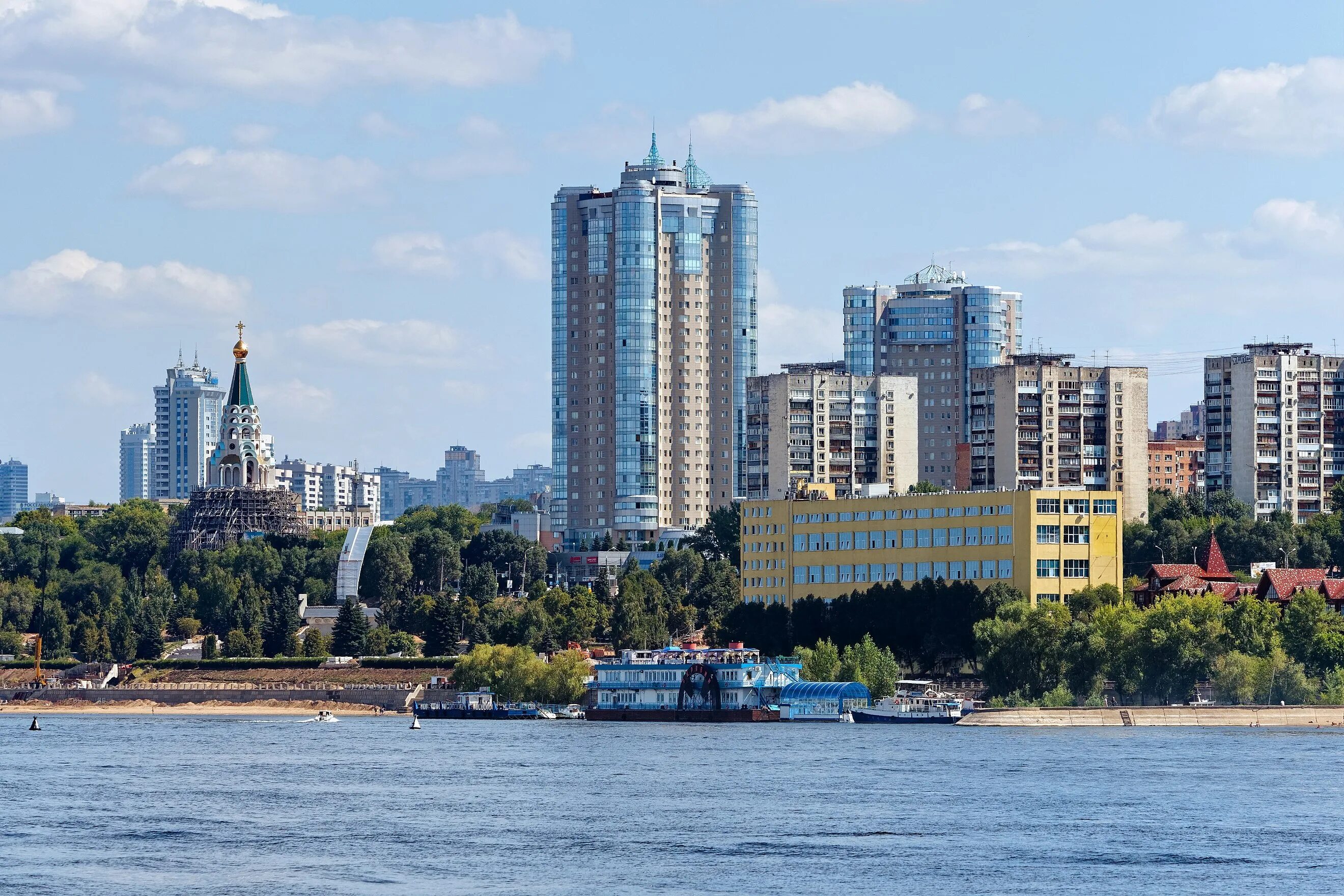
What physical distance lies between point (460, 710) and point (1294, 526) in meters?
69.8

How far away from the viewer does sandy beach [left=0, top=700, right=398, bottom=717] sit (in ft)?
597

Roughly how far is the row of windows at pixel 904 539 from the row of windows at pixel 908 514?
856mm

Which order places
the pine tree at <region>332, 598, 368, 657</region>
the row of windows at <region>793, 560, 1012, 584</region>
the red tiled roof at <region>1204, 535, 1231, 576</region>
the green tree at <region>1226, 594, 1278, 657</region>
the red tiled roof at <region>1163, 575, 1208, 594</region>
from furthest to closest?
the pine tree at <region>332, 598, 368, 657</region> → the red tiled roof at <region>1204, 535, 1231, 576</region> → the red tiled roof at <region>1163, 575, 1208, 594</region> → the row of windows at <region>793, 560, 1012, 584</region> → the green tree at <region>1226, 594, 1278, 657</region>

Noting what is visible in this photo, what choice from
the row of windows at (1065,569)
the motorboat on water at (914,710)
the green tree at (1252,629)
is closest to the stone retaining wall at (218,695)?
the motorboat on water at (914,710)

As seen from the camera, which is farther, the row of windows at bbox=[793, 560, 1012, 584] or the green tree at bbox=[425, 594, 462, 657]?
the green tree at bbox=[425, 594, 462, 657]

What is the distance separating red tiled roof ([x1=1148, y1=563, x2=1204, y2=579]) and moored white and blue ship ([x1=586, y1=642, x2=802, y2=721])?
24.8 metres

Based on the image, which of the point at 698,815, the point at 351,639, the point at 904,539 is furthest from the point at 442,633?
the point at 698,815

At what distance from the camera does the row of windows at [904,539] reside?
516 ft

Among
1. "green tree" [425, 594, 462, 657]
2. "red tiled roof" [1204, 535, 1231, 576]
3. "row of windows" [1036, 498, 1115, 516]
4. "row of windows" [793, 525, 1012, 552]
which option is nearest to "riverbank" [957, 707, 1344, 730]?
"row of windows" [1036, 498, 1115, 516]

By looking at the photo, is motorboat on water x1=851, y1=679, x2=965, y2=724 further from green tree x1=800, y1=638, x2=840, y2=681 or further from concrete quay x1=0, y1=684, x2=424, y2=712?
concrete quay x1=0, y1=684, x2=424, y2=712

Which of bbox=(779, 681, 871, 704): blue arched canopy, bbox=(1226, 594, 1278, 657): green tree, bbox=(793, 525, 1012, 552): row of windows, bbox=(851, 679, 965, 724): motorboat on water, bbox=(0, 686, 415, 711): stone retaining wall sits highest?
bbox=(793, 525, 1012, 552): row of windows

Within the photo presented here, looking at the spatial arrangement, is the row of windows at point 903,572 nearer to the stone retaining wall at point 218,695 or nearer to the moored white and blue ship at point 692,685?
the moored white and blue ship at point 692,685

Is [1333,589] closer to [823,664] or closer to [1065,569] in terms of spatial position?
[1065,569]

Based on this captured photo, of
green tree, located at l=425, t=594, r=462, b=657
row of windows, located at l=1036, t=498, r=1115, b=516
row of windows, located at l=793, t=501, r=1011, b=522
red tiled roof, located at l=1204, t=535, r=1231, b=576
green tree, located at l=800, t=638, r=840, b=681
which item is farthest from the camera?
green tree, located at l=425, t=594, r=462, b=657
